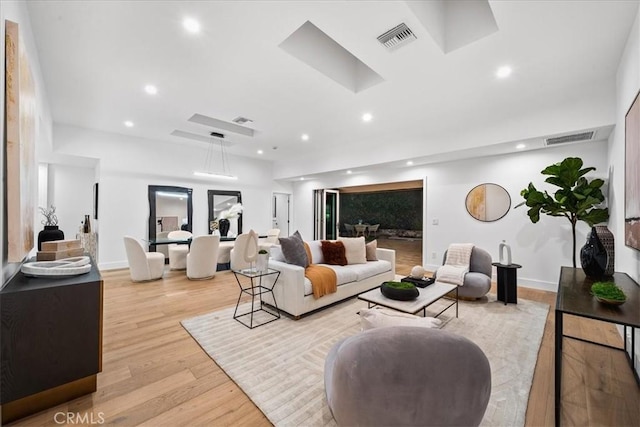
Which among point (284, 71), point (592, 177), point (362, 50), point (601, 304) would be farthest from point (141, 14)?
point (592, 177)

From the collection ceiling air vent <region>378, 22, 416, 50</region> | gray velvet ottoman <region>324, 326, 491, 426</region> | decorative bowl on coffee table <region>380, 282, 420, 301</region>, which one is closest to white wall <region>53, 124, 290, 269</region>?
ceiling air vent <region>378, 22, 416, 50</region>

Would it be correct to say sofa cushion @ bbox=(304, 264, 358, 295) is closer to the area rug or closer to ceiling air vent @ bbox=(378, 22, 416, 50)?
the area rug

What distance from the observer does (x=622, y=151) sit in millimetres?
2889

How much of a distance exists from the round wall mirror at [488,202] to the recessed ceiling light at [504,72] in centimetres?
248

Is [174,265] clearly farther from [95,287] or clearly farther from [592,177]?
[592,177]

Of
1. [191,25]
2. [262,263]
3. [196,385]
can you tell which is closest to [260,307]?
[262,263]

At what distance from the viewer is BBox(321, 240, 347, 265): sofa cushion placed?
13.5 ft

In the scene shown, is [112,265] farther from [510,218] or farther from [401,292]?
[510,218]

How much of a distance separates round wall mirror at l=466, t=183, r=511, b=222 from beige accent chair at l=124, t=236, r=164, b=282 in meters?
6.11

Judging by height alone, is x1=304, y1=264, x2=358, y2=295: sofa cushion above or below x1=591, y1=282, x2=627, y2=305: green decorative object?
below

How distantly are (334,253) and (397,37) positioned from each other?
9.32ft

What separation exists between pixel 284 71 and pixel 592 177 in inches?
188

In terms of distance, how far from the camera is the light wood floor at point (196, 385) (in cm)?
168

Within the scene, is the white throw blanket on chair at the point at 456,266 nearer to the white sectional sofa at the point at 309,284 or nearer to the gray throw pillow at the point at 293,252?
the white sectional sofa at the point at 309,284
